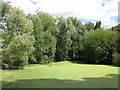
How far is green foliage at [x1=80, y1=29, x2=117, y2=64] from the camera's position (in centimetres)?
1903

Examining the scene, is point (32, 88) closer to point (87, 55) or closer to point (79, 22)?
point (87, 55)

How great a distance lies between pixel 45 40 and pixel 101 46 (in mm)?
8653

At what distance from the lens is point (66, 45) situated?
932 inches

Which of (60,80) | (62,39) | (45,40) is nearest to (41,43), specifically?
(45,40)

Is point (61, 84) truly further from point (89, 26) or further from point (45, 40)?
point (89, 26)

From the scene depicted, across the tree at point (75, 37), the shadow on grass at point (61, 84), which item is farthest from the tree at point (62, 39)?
the shadow on grass at point (61, 84)

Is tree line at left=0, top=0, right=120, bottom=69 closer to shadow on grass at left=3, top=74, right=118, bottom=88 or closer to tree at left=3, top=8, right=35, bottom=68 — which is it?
tree at left=3, top=8, right=35, bottom=68

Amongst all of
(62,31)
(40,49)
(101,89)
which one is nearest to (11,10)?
(40,49)

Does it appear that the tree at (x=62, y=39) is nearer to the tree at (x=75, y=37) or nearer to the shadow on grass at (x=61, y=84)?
the tree at (x=75, y=37)

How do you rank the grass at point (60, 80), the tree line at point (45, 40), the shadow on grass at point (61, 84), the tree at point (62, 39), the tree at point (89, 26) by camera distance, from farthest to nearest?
the tree at point (89, 26)
the tree at point (62, 39)
the tree line at point (45, 40)
the grass at point (60, 80)
the shadow on grass at point (61, 84)

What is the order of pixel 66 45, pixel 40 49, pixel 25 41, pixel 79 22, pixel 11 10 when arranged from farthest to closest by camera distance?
pixel 79 22, pixel 66 45, pixel 40 49, pixel 11 10, pixel 25 41

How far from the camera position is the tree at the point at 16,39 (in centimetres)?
1126

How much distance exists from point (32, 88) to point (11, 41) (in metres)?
7.31

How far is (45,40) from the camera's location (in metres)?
19.8
